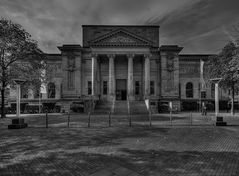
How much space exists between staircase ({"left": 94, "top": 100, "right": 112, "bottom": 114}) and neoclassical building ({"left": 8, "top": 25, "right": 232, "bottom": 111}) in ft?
5.92

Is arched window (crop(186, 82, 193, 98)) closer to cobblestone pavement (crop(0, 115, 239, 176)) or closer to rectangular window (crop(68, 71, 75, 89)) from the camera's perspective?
rectangular window (crop(68, 71, 75, 89))

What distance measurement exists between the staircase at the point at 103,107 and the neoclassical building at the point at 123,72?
1.81 meters

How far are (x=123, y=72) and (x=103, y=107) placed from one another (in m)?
12.6

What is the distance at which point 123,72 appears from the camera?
37.0 meters

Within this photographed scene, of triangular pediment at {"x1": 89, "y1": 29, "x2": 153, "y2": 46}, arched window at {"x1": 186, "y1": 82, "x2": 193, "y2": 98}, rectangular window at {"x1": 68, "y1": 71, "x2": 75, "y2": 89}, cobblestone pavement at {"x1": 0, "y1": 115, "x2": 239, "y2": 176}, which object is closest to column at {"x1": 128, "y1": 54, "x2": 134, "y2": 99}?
triangular pediment at {"x1": 89, "y1": 29, "x2": 153, "y2": 46}

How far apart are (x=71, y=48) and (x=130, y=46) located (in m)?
13.9

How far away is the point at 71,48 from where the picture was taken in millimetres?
34750

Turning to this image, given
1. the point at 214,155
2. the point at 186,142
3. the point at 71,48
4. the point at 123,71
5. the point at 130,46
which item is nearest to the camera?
the point at 214,155

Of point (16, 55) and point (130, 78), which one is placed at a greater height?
point (16, 55)

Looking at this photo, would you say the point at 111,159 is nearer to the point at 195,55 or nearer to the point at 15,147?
the point at 15,147

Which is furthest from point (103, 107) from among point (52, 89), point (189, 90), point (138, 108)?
point (189, 90)

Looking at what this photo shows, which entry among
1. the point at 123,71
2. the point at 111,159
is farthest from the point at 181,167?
the point at 123,71

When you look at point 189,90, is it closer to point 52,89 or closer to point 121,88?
point 121,88

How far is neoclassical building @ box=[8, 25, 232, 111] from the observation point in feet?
→ 107
